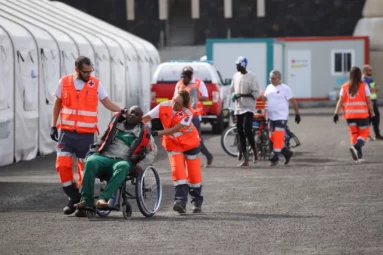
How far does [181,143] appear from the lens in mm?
12375

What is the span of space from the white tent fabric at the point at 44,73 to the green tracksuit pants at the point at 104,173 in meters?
10.0

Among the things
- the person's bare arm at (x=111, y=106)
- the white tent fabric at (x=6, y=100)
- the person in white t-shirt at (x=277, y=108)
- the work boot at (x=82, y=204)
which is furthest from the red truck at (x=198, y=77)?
the work boot at (x=82, y=204)

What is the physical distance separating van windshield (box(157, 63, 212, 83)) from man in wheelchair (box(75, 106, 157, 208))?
1612 cm

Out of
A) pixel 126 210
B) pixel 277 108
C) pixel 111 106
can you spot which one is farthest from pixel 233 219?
pixel 277 108

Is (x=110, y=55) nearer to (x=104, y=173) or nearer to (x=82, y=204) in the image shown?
(x=104, y=173)

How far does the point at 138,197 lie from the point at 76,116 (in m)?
1.40

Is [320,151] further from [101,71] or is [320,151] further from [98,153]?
[98,153]

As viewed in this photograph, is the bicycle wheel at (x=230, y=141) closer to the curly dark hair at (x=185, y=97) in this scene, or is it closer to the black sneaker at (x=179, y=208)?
the curly dark hair at (x=185, y=97)

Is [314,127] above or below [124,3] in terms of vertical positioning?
below

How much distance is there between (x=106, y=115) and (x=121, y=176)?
15.2 metres

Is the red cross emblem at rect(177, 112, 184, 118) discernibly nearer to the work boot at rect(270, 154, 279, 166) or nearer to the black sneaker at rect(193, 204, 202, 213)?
the black sneaker at rect(193, 204, 202, 213)

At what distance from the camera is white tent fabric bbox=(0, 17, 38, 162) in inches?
794

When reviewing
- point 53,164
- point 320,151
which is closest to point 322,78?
point 320,151

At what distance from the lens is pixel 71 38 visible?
24344mm
